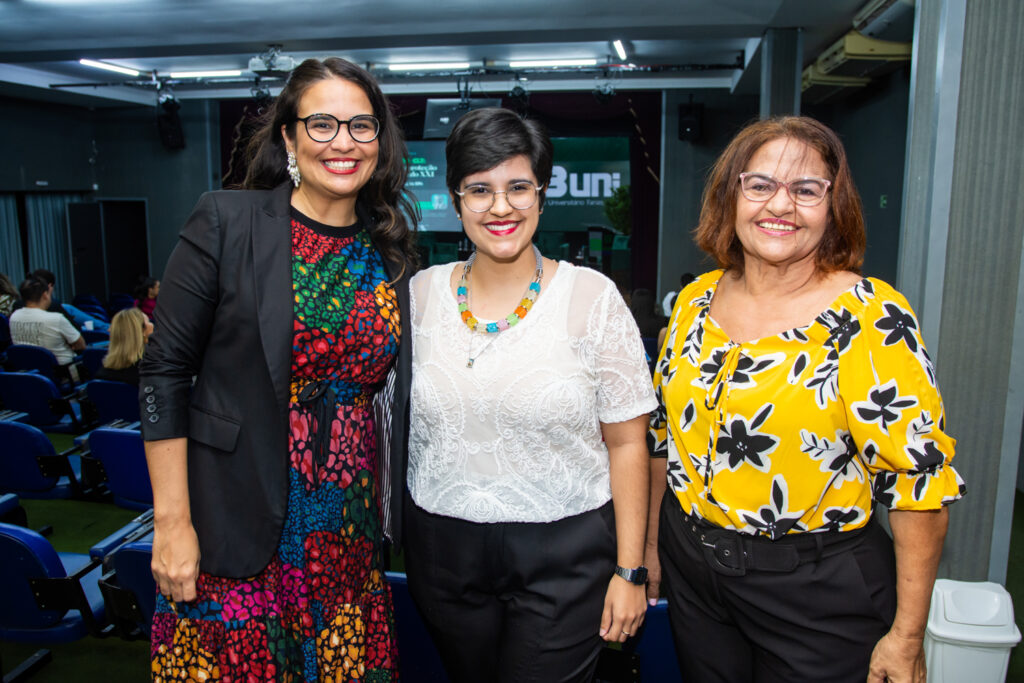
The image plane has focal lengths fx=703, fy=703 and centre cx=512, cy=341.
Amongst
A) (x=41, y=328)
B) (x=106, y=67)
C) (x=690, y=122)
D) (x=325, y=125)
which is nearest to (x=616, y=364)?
(x=325, y=125)

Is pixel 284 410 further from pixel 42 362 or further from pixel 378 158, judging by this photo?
pixel 42 362

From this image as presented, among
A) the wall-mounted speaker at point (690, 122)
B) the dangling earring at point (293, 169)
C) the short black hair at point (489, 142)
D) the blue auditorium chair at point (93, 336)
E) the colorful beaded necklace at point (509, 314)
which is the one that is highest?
the wall-mounted speaker at point (690, 122)

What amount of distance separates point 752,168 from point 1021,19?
123 centimetres

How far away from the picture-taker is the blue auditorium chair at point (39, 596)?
78.2 inches

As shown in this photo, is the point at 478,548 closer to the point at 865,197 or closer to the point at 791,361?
the point at 791,361

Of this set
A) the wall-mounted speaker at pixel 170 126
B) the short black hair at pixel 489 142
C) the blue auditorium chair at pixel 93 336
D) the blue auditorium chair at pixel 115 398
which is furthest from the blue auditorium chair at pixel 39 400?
the wall-mounted speaker at pixel 170 126

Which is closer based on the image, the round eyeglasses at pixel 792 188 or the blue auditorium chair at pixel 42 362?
the round eyeglasses at pixel 792 188

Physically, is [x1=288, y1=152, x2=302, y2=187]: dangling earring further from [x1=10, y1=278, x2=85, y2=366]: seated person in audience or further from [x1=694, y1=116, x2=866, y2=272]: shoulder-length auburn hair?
[x1=10, y1=278, x2=85, y2=366]: seated person in audience

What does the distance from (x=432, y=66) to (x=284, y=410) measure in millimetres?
8867

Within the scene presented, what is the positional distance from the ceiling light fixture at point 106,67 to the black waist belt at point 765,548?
10.4m

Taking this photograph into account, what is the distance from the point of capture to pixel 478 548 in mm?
1428

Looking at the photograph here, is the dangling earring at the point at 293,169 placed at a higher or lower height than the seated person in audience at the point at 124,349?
higher

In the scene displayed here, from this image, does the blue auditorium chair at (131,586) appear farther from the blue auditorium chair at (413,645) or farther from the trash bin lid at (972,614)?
the trash bin lid at (972,614)

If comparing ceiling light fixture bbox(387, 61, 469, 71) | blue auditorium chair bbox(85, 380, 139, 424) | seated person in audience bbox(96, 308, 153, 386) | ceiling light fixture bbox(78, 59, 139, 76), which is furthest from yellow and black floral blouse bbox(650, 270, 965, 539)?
ceiling light fixture bbox(78, 59, 139, 76)
